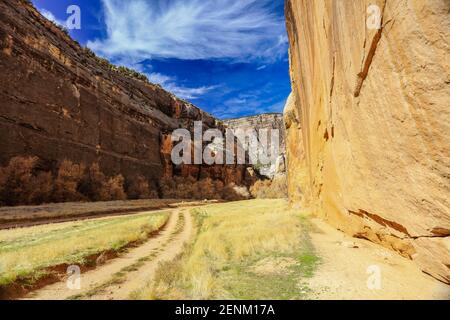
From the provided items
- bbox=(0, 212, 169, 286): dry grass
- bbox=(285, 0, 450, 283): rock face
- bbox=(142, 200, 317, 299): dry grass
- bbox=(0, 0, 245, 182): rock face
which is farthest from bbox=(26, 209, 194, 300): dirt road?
bbox=(0, 0, 245, 182): rock face

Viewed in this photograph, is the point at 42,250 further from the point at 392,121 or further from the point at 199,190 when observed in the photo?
the point at 199,190

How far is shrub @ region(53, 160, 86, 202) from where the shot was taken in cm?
3434

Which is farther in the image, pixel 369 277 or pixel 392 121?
pixel 392 121

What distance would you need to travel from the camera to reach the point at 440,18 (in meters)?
4.95

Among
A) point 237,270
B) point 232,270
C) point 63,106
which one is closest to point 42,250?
point 232,270

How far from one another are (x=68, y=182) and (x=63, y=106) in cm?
1035

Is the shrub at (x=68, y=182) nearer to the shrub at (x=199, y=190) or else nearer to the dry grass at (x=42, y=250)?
the dry grass at (x=42, y=250)

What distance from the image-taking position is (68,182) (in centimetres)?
3544

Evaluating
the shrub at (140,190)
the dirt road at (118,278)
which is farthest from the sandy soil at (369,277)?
the shrub at (140,190)

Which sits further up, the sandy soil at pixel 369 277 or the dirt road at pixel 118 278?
the sandy soil at pixel 369 277

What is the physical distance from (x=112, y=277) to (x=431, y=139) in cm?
860

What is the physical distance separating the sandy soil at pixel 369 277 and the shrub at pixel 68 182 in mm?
33884

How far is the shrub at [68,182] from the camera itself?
113 feet

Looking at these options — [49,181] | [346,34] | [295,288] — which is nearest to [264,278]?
[295,288]
